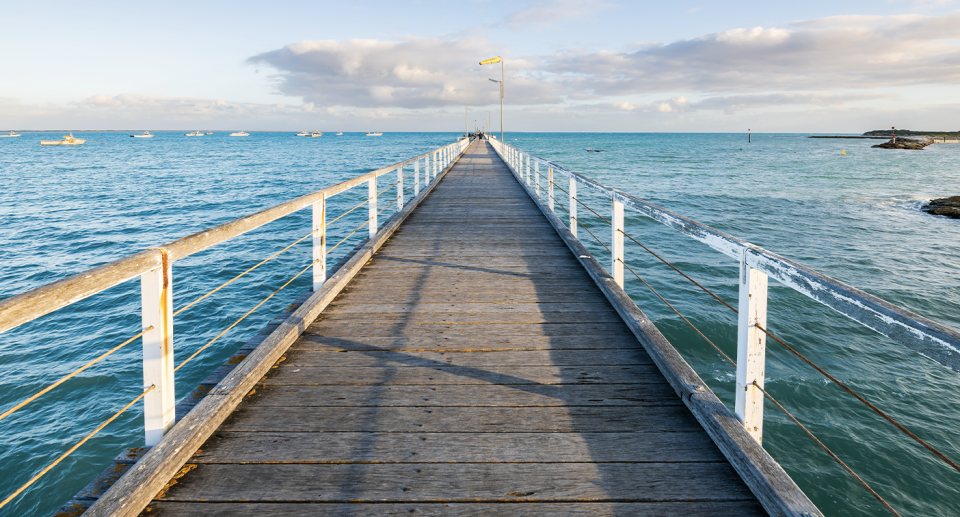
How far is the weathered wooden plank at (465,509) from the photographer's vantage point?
1928 millimetres

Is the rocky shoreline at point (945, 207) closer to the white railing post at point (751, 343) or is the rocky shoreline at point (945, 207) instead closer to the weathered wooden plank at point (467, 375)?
the weathered wooden plank at point (467, 375)

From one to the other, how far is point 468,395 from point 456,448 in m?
0.51

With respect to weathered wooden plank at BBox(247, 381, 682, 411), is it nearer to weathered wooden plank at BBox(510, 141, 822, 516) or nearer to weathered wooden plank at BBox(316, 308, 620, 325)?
weathered wooden plank at BBox(510, 141, 822, 516)

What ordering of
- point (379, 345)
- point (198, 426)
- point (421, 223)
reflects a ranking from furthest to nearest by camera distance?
1. point (421, 223)
2. point (379, 345)
3. point (198, 426)

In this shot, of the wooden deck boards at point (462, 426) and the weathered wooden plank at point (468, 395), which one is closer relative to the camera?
the wooden deck boards at point (462, 426)

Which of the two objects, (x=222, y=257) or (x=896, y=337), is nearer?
(x=896, y=337)

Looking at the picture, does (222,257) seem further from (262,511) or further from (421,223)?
(262,511)

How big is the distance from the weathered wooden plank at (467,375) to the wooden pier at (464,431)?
13mm

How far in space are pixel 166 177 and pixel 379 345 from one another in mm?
42159

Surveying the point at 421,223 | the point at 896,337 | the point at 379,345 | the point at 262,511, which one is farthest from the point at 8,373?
the point at 896,337

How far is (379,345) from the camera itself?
354cm

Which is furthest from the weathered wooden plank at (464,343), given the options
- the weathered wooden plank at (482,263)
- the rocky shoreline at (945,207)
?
the rocky shoreline at (945,207)

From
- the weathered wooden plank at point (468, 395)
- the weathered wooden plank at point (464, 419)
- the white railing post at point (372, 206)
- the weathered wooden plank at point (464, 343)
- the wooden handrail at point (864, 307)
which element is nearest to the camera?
the wooden handrail at point (864, 307)

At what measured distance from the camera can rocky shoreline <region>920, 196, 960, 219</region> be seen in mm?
18778
